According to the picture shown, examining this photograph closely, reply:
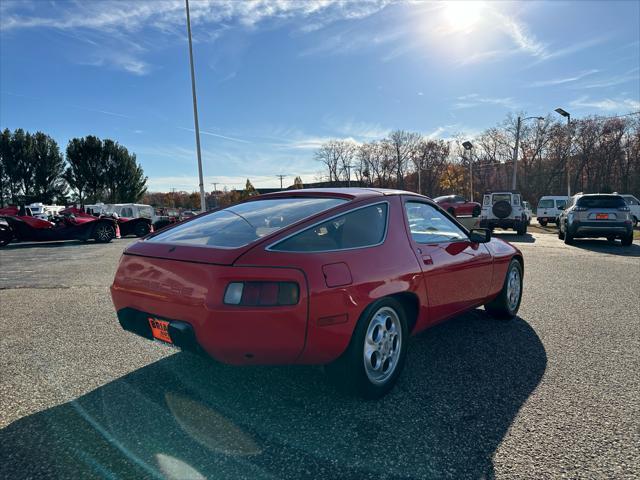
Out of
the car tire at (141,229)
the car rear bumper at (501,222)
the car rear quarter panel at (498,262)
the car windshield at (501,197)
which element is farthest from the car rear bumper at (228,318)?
the car tire at (141,229)

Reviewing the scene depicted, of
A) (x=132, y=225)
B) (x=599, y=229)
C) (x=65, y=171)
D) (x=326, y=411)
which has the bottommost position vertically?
(x=326, y=411)

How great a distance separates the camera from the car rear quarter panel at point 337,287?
2.37 meters

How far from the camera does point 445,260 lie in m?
3.40

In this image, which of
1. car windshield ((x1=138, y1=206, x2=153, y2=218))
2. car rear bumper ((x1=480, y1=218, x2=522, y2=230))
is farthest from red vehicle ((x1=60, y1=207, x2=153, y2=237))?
car rear bumper ((x1=480, y1=218, x2=522, y2=230))

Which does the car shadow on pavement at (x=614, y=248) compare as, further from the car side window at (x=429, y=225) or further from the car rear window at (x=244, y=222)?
the car rear window at (x=244, y=222)

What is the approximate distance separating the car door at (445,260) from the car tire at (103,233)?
51.8ft

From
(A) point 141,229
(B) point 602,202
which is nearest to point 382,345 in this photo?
(B) point 602,202

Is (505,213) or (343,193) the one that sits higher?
(343,193)

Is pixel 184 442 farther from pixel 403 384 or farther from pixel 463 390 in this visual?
pixel 463 390

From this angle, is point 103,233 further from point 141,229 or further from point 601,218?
point 601,218

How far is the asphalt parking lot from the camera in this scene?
6.82 feet

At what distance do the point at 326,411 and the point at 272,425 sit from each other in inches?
14.4

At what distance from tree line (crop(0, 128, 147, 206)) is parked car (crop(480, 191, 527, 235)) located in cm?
4903

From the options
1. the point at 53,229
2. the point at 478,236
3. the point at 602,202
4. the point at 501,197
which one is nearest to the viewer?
the point at 478,236
